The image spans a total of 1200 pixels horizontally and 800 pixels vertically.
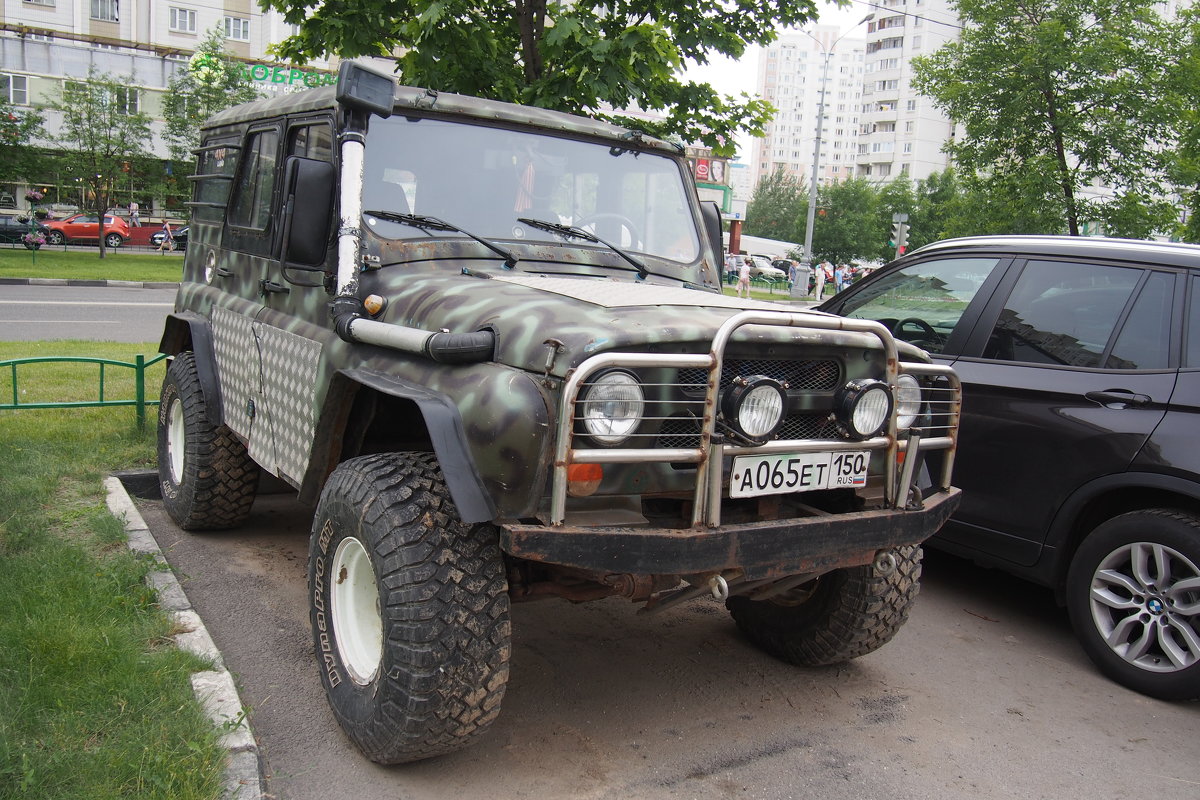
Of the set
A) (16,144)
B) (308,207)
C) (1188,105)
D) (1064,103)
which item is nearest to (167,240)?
(16,144)

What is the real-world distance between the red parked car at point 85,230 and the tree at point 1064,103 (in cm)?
3221

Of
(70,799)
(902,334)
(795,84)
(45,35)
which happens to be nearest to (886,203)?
(45,35)

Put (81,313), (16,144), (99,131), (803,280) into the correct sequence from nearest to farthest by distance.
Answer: (81,313) < (16,144) < (99,131) < (803,280)

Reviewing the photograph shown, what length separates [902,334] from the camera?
5.46 m

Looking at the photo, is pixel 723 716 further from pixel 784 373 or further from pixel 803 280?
pixel 803 280

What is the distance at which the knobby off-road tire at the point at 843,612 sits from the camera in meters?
3.81

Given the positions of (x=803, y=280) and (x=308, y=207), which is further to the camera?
(x=803, y=280)

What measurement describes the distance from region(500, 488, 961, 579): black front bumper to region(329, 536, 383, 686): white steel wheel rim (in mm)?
795

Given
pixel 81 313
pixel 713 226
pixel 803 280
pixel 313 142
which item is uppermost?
pixel 313 142

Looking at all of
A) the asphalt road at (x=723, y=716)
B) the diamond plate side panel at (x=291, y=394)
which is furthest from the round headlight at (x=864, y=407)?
the diamond plate side panel at (x=291, y=394)

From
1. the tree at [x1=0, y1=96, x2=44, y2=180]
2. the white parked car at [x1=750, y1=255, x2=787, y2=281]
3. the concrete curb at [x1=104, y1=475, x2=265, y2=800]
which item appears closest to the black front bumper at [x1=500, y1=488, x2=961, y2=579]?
the concrete curb at [x1=104, y1=475, x2=265, y2=800]

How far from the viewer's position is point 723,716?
12.1ft

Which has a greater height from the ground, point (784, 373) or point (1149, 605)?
point (784, 373)

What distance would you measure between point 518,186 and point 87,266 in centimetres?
2568
